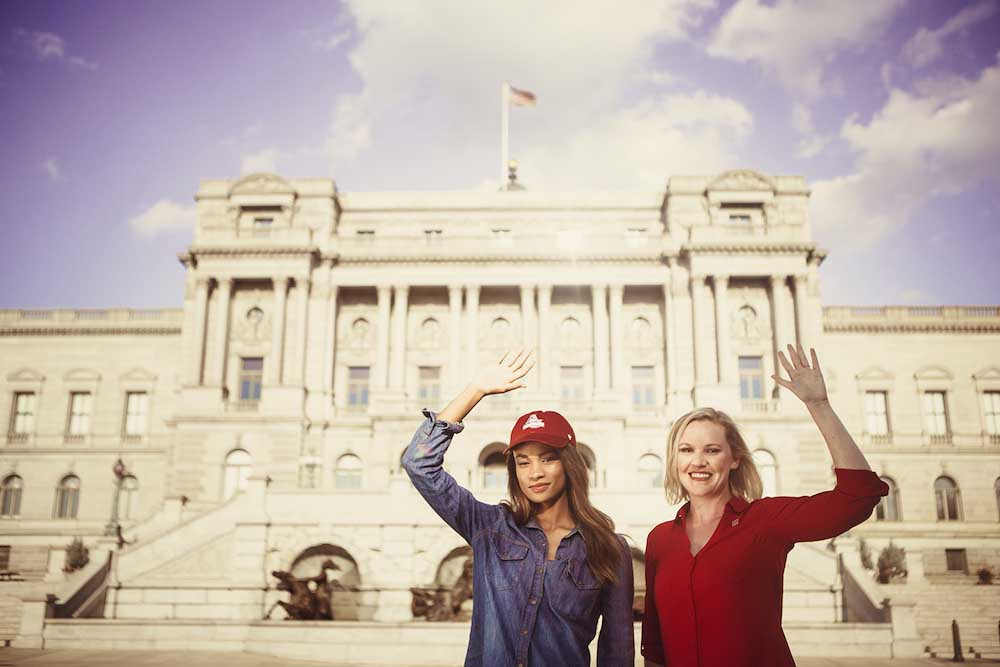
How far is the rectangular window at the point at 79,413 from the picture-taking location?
150ft

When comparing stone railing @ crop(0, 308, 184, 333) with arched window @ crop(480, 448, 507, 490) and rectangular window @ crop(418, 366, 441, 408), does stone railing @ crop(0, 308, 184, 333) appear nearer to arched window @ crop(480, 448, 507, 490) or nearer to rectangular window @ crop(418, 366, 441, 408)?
rectangular window @ crop(418, 366, 441, 408)

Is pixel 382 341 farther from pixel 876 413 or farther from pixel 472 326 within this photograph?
pixel 876 413

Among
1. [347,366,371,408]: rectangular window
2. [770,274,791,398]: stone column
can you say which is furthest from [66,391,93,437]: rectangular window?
[770,274,791,398]: stone column

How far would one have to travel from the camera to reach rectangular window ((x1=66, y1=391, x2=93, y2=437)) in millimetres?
45694

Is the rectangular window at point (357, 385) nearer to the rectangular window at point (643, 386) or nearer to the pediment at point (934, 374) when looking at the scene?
the rectangular window at point (643, 386)

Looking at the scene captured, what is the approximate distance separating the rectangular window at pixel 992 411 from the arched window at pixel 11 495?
5411cm

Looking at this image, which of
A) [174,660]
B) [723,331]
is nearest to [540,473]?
[174,660]

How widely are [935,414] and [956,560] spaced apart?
808 cm

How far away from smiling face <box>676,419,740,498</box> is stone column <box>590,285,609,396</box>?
120ft

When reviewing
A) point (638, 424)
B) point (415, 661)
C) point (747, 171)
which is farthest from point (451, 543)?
point (747, 171)

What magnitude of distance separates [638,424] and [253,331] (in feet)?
69.3

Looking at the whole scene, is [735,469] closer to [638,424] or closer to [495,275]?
[638,424]

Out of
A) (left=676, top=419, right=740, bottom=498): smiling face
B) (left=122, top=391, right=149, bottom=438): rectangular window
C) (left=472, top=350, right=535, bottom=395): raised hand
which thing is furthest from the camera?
(left=122, top=391, right=149, bottom=438): rectangular window

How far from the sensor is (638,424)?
130 feet
